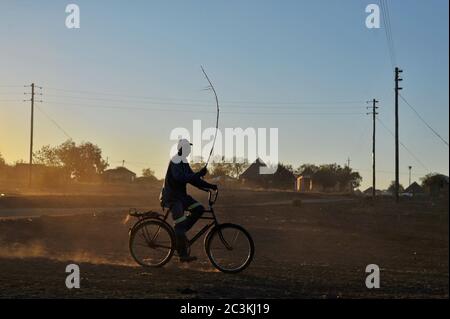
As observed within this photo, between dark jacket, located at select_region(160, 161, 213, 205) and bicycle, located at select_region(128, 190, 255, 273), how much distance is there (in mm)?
307

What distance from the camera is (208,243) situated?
33.1 feet

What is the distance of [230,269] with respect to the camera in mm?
9891

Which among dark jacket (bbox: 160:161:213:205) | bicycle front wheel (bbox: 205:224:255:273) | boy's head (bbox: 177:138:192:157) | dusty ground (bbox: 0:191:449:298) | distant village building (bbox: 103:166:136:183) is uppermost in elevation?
distant village building (bbox: 103:166:136:183)

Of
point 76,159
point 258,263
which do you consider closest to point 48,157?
point 76,159

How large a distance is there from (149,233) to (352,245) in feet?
34.6

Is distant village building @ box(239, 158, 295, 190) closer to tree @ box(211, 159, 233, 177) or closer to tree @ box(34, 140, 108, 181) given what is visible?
tree @ box(211, 159, 233, 177)

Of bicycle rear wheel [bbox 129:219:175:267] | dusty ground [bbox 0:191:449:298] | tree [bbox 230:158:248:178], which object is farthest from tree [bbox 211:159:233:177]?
bicycle rear wheel [bbox 129:219:175:267]

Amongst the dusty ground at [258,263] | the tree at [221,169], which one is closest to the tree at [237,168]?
the tree at [221,169]

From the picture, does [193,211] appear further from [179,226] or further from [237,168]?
[237,168]

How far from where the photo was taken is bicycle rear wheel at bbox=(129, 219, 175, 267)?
10242 mm
